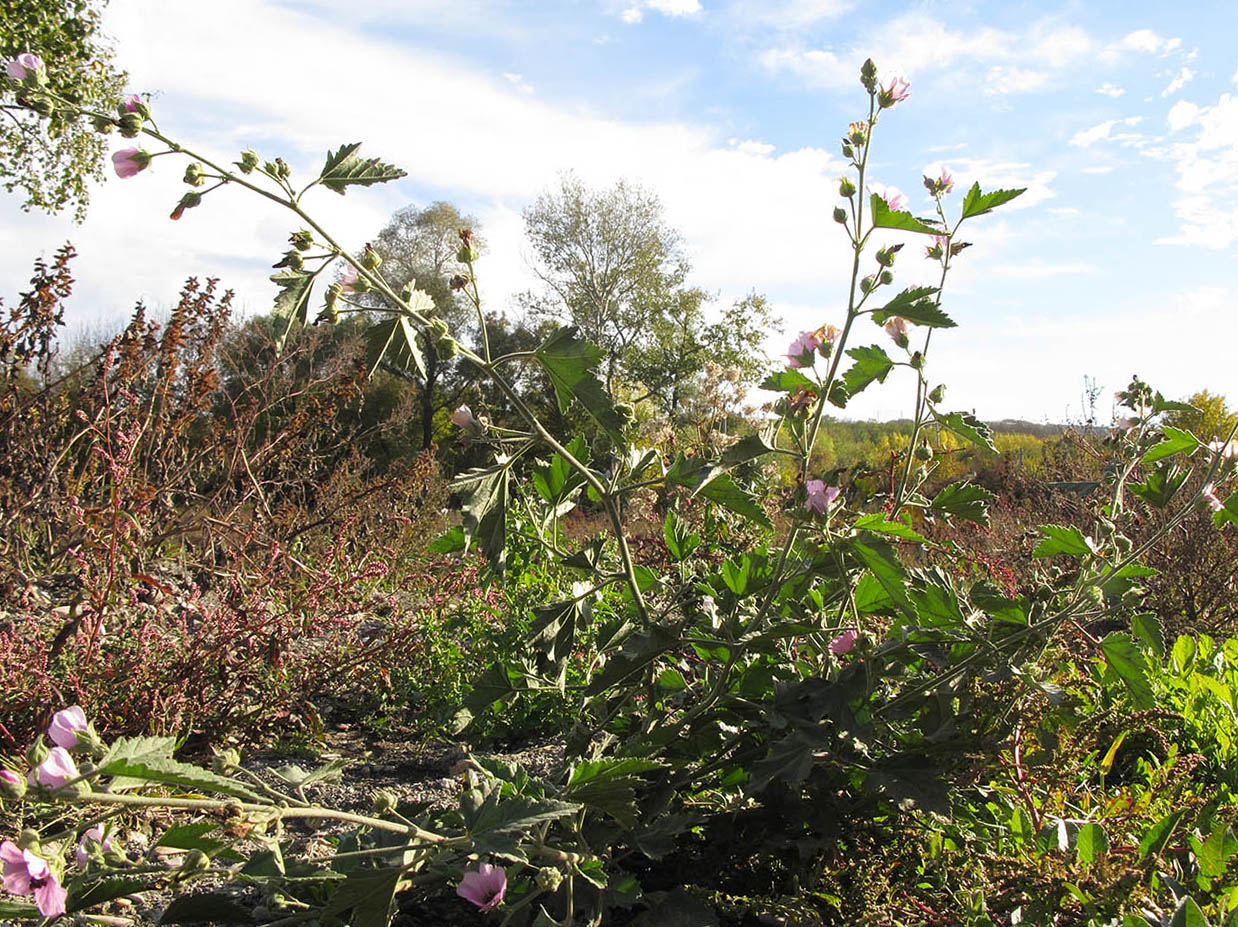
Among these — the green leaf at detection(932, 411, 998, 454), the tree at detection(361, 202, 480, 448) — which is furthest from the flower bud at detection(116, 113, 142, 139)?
the tree at detection(361, 202, 480, 448)

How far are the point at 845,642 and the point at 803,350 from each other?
1.68 feet

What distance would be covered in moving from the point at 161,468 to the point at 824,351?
4093mm

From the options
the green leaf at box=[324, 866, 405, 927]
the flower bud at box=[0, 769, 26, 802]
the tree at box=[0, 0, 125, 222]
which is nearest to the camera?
the flower bud at box=[0, 769, 26, 802]

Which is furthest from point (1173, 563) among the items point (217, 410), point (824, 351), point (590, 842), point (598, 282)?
point (598, 282)

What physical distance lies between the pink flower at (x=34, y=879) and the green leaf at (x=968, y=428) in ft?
4.67

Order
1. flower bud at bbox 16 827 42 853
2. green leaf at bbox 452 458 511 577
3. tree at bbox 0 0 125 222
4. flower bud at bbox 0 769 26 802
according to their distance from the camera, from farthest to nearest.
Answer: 1. tree at bbox 0 0 125 222
2. green leaf at bbox 452 458 511 577
3. flower bud at bbox 16 827 42 853
4. flower bud at bbox 0 769 26 802

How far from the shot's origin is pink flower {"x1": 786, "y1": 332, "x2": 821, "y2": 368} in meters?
1.49

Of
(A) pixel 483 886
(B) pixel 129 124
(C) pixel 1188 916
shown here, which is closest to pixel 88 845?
(A) pixel 483 886

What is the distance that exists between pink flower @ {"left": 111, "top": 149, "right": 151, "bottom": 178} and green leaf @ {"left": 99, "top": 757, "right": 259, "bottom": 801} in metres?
0.91

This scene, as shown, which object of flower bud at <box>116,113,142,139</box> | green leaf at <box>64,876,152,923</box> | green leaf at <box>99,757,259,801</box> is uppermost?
flower bud at <box>116,113,142,139</box>

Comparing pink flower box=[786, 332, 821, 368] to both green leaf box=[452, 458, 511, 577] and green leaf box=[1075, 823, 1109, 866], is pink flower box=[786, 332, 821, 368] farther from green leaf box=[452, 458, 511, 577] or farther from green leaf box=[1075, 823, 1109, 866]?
green leaf box=[1075, 823, 1109, 866]

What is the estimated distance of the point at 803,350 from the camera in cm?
151

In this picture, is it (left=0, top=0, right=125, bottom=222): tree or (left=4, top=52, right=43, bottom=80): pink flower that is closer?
(left=4, top=52, right=43, bottom=80): pink flower

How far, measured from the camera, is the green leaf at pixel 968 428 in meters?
1.48
